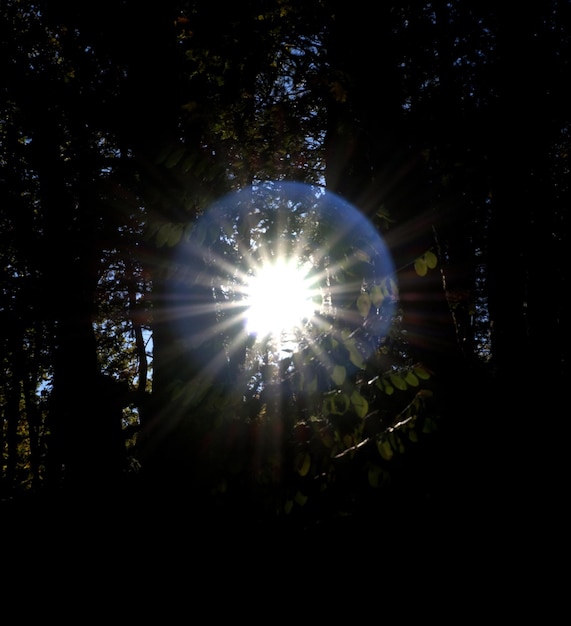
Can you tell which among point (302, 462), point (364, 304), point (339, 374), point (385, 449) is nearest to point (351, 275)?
point (364, 304)

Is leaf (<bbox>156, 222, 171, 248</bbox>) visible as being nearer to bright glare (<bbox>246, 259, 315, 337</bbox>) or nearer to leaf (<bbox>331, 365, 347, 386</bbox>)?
bright glare (<bbox>246, 259, 315, 337</bbox>)

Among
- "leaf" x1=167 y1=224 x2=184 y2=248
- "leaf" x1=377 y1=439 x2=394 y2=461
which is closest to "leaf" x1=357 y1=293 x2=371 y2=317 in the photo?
"leaf" x1=377 y1=439 x2=394 y2=461

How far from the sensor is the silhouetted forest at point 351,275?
6.08 ft

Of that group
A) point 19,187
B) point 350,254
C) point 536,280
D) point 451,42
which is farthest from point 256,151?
point 19,187

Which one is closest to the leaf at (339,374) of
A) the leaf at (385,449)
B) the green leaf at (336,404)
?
the green leaf at (336,404)

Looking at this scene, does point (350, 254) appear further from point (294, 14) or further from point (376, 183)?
point (294, 14)

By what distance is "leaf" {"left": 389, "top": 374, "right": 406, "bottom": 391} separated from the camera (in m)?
1.68

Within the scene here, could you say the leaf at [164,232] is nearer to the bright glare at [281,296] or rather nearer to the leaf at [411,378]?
the bright glare at [281,296]

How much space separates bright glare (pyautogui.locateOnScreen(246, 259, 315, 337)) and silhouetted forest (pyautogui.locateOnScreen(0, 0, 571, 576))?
85mm

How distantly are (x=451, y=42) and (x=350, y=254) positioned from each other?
142 inches

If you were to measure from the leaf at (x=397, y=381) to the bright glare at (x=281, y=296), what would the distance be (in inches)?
16.8

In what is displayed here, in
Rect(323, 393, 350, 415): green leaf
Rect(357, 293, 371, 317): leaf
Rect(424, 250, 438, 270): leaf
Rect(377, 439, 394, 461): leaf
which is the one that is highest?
Rect(424, 250, 438, 270): leaf

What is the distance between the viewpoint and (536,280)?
3531 mm

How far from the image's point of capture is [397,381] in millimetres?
1712
